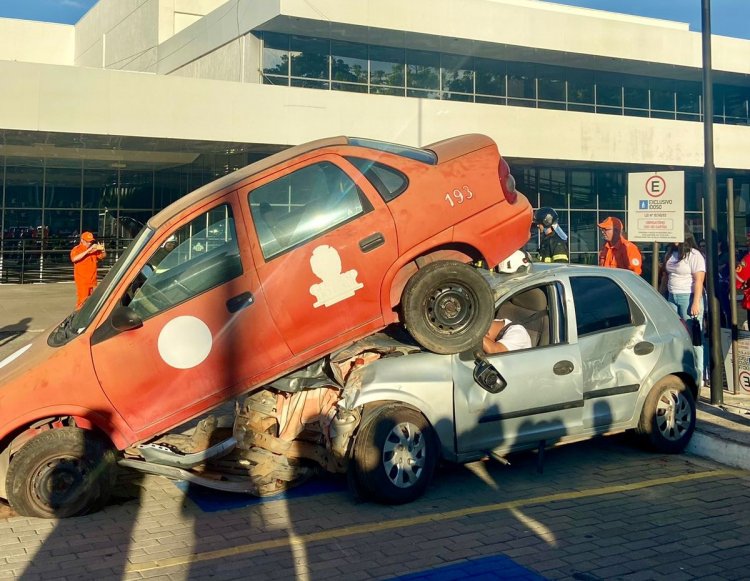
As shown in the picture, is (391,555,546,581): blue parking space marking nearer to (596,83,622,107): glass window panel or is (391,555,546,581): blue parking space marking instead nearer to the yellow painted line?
the yellow painted line

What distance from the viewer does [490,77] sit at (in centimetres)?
2525

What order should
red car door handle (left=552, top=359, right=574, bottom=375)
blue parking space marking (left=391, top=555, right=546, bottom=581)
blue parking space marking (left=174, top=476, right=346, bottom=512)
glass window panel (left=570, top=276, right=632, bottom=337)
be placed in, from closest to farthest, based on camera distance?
blue parking space marking (left=391, top=555, right=546, bottom=581) → blue parking space marking (left=174, top=476, right=346, bottom=512) → red car door handle (left=552, top=359, right=574, bottom=375) → glass window panel (left=570, top=276, right=632, bottom=337)

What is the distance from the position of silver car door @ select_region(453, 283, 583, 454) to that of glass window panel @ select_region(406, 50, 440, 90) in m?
18.6

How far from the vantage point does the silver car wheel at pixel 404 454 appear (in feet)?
18.1

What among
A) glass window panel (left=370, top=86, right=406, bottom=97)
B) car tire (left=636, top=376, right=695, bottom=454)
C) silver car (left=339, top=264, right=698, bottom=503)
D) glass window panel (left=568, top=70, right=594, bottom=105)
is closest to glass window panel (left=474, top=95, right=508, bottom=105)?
glass window panel (left=370, top=86, right=406, bottom=97)

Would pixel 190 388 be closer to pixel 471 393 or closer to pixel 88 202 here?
pixel 471 393

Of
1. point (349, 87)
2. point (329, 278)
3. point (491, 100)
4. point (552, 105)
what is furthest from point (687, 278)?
point (552, 105)

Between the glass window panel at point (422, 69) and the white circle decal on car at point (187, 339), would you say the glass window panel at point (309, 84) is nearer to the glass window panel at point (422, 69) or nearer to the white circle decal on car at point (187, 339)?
the glass window panel at point (422, 69)

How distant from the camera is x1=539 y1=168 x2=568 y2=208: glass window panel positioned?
2711 centimetres

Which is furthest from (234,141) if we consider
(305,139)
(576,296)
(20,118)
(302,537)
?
(302,537)

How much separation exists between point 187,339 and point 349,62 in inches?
738

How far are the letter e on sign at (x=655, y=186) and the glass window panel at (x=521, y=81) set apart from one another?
53.7 feet

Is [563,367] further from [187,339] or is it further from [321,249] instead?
[187,339]

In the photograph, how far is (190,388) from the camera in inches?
218
